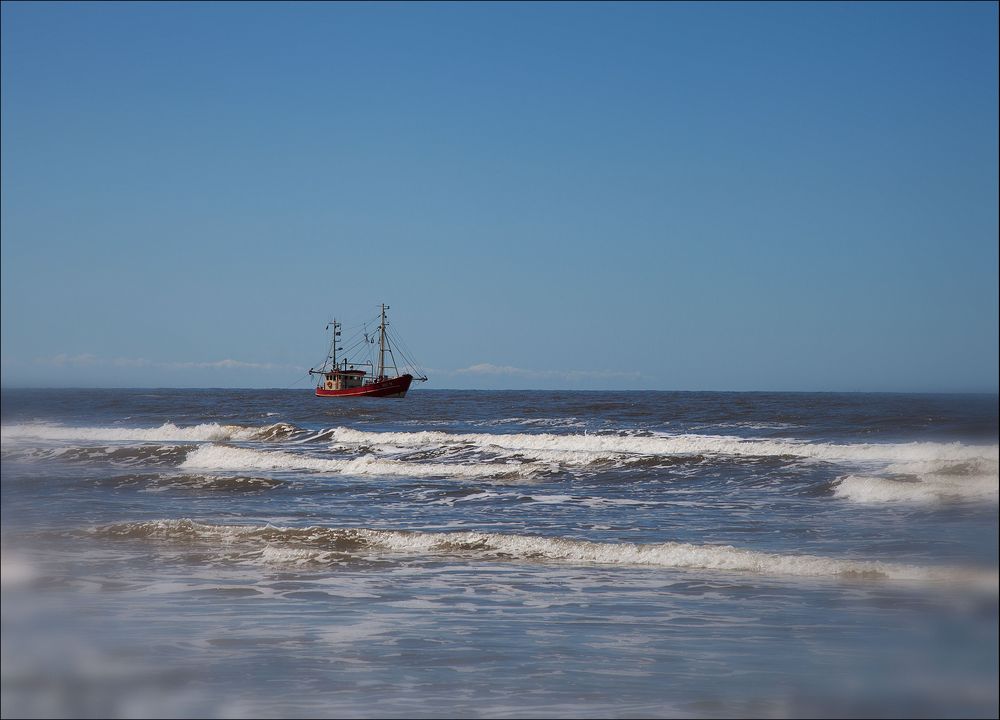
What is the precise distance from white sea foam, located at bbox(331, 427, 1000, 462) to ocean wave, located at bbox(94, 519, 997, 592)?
27.6ft

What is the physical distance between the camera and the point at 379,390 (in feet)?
253

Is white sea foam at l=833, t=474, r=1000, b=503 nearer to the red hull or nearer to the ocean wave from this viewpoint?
the ocean wave

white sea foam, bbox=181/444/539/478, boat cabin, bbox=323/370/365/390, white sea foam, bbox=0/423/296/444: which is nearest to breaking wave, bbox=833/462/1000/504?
white sea foam, bbox=181/444/539/478

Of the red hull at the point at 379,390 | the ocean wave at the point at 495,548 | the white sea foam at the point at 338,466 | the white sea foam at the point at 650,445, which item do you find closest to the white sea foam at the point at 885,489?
the white sea foam at the point at 650,445

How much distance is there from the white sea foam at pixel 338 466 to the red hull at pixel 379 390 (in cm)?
5126

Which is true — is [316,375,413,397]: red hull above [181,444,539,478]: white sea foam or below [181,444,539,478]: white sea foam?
above

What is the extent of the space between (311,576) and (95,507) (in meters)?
6.90

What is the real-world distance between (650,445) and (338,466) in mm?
10935

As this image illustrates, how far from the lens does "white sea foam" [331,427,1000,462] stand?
74.4 ft

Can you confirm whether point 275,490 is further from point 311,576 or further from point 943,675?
point 943,675

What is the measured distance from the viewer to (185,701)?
17.4 feet

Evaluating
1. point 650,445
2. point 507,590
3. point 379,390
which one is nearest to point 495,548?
point 507,590

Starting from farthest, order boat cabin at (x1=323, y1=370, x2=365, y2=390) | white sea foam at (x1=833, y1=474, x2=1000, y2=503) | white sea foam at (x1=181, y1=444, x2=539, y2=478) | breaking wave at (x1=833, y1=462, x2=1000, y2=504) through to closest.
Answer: boat cabin at (x1=323, y1=370, x2=365, y2=390) → white sea foam at (x1=181, y1=444, x2=539, y2=478) → white sea foam at (x1=833, y1=474, x2=1000, y2=503) → breaking wave at (x1=833, y1=462, x2=1000, y2=504)

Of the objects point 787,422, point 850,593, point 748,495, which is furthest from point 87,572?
point 787,422
